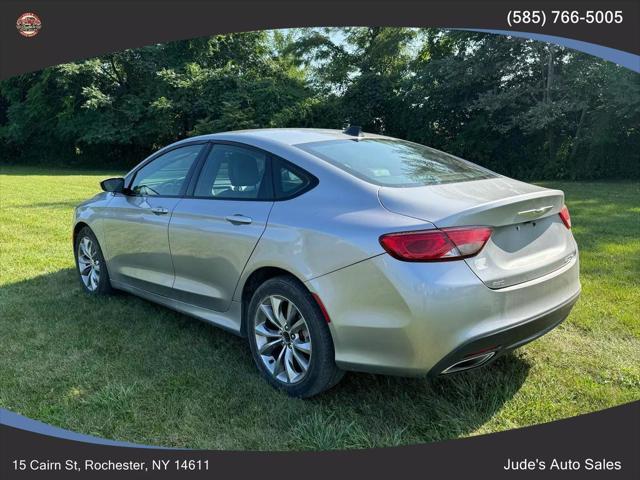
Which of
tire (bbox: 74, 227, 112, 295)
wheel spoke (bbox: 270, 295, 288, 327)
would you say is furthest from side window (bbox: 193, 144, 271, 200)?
tire (bbox: 74, 227, 112, 295)

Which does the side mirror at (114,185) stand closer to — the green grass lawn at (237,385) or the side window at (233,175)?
the green grass lawn at (237,385)

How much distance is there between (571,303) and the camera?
3242 millimetres

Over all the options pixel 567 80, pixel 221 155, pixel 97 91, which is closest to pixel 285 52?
pixel 97 91

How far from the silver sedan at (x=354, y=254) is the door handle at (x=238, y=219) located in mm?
14

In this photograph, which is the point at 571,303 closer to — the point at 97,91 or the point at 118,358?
the point at 118,358

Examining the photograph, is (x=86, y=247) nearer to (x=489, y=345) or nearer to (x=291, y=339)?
(x=291, y=339)

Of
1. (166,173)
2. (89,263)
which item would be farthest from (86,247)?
(166,173)

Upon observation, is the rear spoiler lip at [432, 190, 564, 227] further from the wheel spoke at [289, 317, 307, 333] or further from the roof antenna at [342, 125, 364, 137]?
the roof antenna at [342, 125, 364, 137]

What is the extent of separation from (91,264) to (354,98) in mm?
22480

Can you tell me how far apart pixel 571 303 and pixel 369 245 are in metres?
1.43

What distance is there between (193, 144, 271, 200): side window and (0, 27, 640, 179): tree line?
17460 mm

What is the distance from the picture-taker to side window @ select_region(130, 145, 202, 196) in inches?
165

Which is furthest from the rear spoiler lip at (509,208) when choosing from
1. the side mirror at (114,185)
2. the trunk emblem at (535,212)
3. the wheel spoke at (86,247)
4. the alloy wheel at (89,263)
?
the wheel spoke at (86,247)

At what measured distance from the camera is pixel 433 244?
8.66 ft
